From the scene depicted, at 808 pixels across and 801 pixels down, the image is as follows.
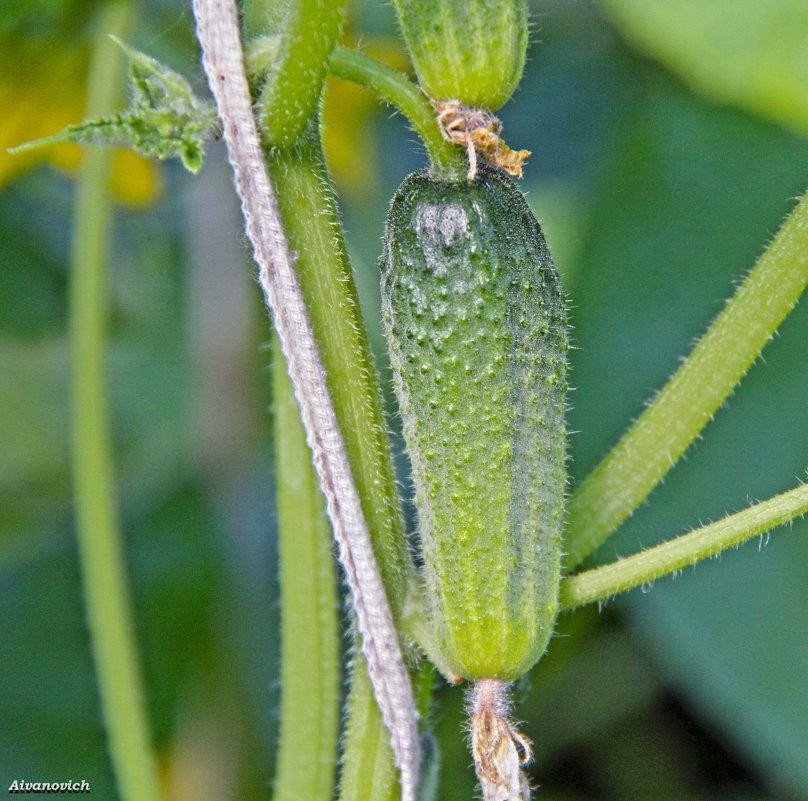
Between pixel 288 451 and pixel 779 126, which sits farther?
pixel 779 126

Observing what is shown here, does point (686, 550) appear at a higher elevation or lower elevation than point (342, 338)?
lower

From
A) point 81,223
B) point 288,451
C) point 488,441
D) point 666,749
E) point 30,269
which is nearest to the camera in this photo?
point 488,441

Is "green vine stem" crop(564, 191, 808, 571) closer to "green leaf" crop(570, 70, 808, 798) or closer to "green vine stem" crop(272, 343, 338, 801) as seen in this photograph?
"green vine stem" crop(272, 343, 338, 801)

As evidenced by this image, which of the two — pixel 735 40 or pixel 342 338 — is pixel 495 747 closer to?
pixel 342 338

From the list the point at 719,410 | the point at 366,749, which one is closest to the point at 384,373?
the point at 719,410

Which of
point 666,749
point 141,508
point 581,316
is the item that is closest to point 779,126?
point 581,316

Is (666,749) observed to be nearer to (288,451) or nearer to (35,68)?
(288,451)

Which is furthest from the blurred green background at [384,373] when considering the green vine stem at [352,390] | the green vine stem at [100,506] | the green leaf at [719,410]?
the green vine stem at [352,390]
